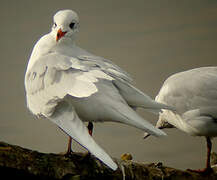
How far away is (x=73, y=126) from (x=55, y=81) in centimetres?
36

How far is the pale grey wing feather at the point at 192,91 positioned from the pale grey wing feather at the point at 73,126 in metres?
1.92

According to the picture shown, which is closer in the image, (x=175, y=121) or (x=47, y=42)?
(x=47, y=42)

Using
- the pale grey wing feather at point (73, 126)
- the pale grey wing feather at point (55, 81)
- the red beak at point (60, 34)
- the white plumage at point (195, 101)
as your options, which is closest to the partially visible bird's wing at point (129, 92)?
the pale grey wing feather at point (55, 81)

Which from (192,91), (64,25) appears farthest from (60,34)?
(192,91)

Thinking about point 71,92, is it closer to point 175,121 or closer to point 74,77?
point 74,77

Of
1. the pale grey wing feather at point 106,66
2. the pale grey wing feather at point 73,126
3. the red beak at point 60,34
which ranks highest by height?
the red beak at point 60,34

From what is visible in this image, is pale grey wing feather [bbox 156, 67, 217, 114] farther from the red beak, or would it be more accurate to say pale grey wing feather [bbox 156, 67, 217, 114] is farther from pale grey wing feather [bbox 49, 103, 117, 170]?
pale grey wing feather [bbox 49, 103, 117, 170]

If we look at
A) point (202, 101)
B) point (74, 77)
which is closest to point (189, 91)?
point (202, 101)

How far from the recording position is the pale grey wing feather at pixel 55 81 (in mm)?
3234

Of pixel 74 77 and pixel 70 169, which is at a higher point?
pixel 74 77

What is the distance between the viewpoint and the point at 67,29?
4.04m

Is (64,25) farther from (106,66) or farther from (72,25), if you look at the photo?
(106,66)

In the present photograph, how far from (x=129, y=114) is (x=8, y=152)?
972 mm

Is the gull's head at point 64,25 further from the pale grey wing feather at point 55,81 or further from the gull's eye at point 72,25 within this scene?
the pale grey wing feather at point 55,81
